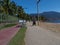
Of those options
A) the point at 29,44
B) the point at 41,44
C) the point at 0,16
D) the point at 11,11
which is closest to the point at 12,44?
the point at 29,44

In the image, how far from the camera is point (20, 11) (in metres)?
98.2

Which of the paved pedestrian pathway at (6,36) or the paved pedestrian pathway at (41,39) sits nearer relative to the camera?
the paved pedestrian pathway at (41,39)

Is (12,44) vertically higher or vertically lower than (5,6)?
lower

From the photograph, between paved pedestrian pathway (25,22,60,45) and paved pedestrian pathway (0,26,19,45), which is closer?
paved pedestrian pathway (25,22,60,45)

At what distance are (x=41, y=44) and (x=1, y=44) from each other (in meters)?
2.49

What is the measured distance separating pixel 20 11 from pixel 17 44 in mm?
87415

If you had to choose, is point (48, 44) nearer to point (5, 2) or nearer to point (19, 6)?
point (5, 2)

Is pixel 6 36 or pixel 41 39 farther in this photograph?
pixel 6 36

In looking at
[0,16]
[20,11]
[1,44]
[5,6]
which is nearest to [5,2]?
[5,6]

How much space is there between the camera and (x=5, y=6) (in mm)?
60812

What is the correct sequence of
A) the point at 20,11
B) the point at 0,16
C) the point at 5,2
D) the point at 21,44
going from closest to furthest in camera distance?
the point at 21,44 < the point at 0,16 < the point at 5,2 < the point at 20,11

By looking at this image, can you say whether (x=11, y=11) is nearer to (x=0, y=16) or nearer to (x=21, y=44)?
(x=0, y=16)

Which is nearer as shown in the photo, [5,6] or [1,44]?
[1,44]

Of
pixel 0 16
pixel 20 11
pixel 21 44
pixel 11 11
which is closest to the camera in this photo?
pixel 21 44
